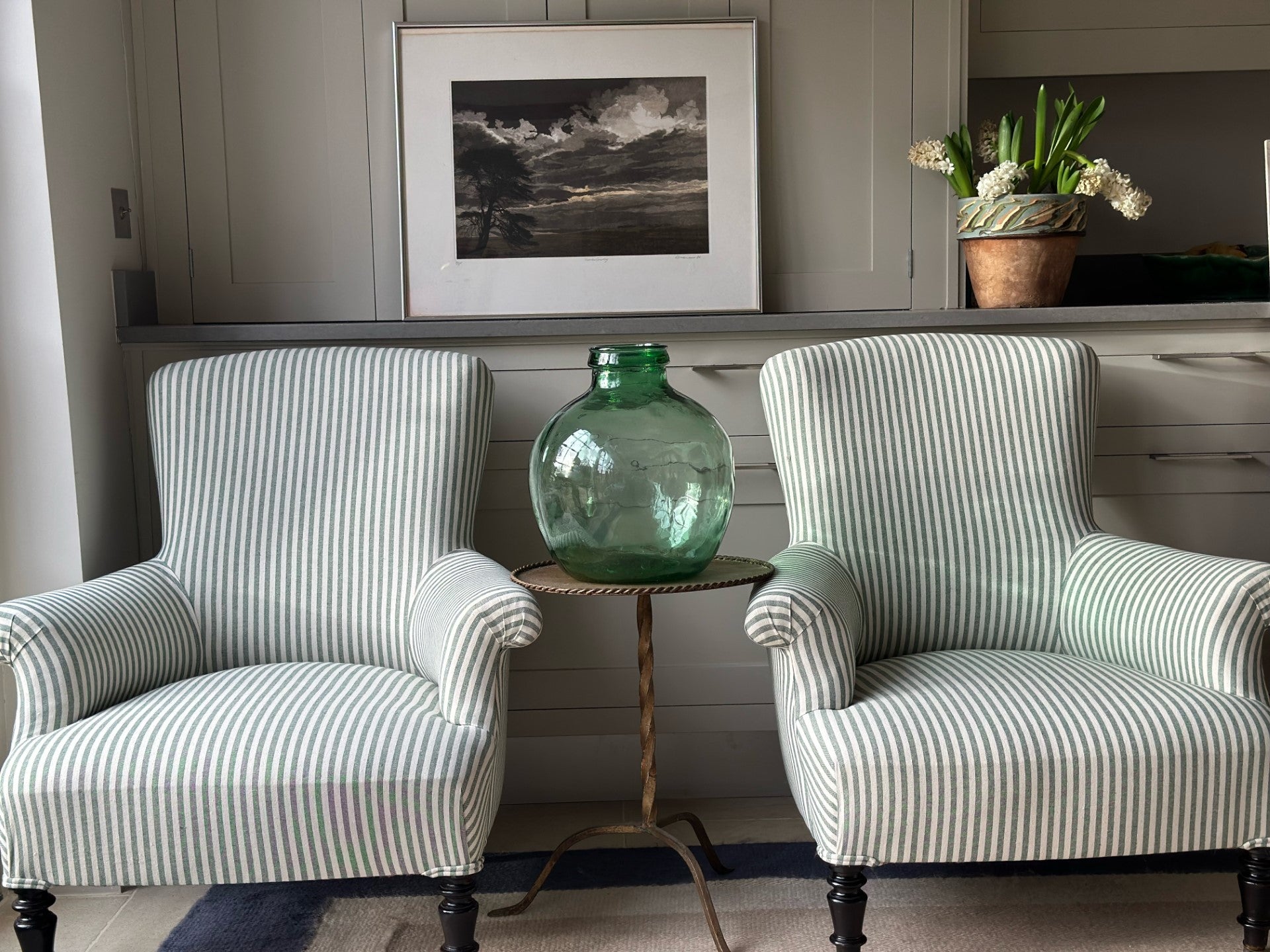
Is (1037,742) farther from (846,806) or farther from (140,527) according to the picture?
(140,527)

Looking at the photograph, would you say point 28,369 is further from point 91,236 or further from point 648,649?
point 648,649

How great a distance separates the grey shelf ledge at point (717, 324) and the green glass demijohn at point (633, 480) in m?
0.46

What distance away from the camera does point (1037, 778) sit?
1.48 meters

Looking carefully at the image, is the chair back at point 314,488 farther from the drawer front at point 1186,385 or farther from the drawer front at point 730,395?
the drawer front at point 1186,385

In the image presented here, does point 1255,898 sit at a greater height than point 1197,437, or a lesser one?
lesser

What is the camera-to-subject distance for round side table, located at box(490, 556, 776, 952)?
1.65 metres

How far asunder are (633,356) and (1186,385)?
122 cm

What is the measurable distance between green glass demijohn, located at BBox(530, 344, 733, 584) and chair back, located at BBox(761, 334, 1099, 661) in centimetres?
31

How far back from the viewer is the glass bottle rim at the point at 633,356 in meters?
1.74

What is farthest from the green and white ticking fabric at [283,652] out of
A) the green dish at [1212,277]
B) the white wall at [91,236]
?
the green dish at [1212,277]

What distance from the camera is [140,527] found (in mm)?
2268

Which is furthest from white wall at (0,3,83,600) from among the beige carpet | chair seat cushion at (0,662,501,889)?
the beige carpet

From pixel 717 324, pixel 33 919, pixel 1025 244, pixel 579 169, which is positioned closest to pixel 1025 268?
pixel 1025 244

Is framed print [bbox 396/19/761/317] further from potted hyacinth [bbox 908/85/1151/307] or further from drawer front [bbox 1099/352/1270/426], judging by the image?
drawer front [bbox 1099/352/1270/426]
